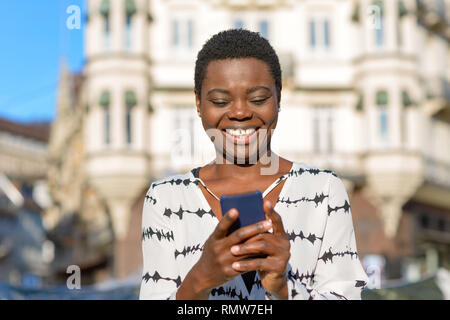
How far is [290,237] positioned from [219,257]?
0.43 metres

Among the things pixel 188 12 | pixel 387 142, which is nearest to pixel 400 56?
pixel 387 142

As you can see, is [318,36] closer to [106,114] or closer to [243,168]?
[106,114]

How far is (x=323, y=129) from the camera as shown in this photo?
25609 mm

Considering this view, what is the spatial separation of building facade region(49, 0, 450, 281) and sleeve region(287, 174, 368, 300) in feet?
71.9

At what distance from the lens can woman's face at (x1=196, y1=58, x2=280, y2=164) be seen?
209cm

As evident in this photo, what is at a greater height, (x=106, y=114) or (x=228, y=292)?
(x=106, y=114)

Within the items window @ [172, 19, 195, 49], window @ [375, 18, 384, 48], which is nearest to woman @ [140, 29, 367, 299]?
window @ [172, 19, 195, 49]

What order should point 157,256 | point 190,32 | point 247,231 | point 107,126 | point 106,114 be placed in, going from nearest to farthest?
point 247,231, point 157,256, point 107,126, point 106,114, point 190,32

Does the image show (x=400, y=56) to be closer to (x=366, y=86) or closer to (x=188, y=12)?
(x=366, y=86)

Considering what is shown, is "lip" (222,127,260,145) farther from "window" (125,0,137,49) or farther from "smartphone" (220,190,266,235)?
"window" (125,0,137,49)

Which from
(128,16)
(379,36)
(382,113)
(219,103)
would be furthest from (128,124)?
(219,103)

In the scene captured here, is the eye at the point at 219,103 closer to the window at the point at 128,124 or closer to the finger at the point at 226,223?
the finger at the point at 226,223

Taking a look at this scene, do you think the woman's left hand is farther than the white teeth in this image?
No

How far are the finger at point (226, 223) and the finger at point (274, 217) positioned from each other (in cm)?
8
